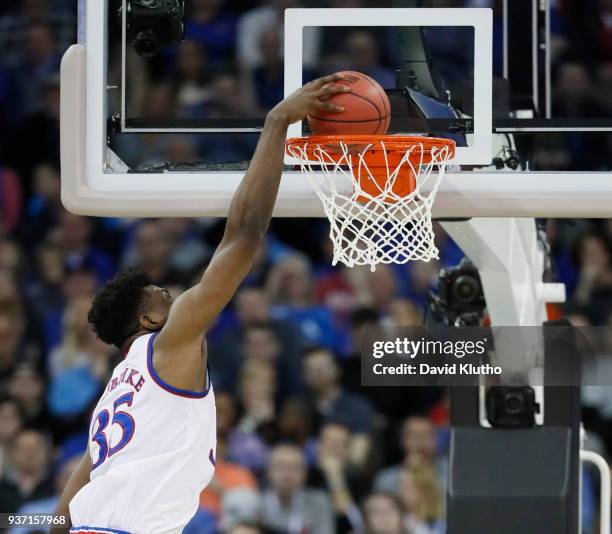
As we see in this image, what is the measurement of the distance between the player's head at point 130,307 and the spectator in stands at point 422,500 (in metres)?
3.20

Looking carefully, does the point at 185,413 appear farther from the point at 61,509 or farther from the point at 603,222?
the point at 603,222

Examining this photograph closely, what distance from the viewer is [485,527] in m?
5.28

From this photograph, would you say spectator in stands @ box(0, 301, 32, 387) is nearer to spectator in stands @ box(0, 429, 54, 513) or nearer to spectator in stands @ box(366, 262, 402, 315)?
spectator in stands @ box(0, 429, 54, 513)

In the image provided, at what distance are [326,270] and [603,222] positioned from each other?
5.68 ft

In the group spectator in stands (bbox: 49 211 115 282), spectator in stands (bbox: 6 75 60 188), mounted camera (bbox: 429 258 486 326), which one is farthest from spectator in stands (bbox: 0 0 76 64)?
mounted camera (bbox: 429 258 486 326)

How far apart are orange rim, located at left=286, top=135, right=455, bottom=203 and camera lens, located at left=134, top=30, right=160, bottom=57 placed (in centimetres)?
75

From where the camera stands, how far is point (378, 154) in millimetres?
3721

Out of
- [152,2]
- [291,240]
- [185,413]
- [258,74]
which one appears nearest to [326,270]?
[291,240]

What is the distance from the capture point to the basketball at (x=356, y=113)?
3.54m

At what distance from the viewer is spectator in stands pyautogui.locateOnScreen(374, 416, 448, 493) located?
22.7ft

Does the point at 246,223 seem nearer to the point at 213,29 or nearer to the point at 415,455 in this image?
the point at 415,455

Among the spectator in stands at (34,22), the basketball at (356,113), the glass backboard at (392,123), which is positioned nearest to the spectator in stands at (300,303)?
the spectator in stands at (34,22)

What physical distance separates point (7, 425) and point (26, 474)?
1.08 ft

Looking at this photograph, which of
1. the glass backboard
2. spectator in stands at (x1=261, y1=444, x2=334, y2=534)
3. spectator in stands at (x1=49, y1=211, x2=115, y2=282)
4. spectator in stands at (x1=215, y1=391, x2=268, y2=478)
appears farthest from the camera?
spectator in stands at (x1=49, y1=211, x2=115, y2=282)
